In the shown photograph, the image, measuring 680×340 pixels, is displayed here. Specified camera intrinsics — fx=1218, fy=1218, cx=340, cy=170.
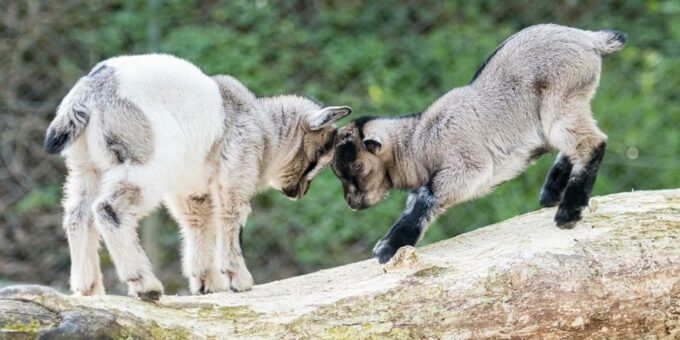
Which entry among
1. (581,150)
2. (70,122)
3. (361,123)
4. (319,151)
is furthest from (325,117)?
(70,122)

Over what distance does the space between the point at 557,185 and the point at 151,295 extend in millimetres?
2713

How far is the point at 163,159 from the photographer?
621cm

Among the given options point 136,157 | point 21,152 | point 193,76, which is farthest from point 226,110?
point 21,152

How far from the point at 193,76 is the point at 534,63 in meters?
2.01

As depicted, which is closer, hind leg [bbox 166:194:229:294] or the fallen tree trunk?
the fallen tree trunk

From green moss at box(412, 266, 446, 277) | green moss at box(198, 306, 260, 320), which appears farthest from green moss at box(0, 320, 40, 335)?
green moss at box(412, 266, 446, 277)

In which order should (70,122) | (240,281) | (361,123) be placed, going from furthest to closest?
1. (361,123)
2. (240,281)
3. (70,122)

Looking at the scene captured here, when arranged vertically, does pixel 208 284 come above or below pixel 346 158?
below

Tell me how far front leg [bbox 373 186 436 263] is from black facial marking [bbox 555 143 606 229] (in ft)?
2.53

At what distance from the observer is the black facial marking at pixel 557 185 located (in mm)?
7363

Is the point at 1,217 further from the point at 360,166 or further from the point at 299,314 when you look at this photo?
the point at 299,314

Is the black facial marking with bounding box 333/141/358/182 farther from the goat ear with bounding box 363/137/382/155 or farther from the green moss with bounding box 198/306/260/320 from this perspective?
the green moss with bounding box 198/306/260/320

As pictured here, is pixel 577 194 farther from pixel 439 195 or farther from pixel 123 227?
pixel 123 227

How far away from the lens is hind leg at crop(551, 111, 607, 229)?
677 cm
